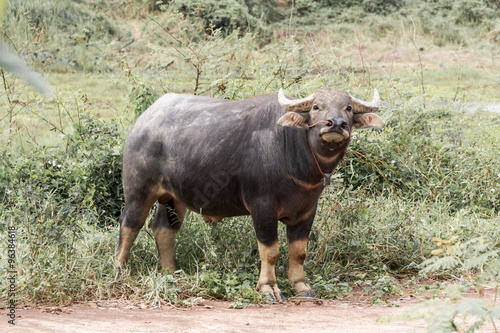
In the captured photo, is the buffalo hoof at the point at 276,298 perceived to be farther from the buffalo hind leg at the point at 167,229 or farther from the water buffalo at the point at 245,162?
the buffalo hind leg at the point at 167,229

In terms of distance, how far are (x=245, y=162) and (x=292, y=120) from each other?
1.66ft

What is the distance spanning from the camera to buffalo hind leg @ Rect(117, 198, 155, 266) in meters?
5.21

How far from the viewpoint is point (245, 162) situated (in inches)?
187

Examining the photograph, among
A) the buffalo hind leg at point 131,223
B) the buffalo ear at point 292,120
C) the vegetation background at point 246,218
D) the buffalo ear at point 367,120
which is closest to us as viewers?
the buffalo ear at point 292,120

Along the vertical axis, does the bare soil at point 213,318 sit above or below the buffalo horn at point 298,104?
below

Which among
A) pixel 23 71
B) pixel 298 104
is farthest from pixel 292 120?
pixel 23 71

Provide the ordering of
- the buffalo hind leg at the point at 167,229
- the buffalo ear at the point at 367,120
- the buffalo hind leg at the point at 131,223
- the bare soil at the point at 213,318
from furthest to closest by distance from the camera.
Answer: the buffalo hind leg at the point at 167,229
the buffalo hind leg at the point at 131,223
the buffalo ear at the point at 367,120
the bare soil at the point at 213,318

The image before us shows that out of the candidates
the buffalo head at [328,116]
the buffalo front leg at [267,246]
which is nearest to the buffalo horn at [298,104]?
the buffalo head at [328,116]

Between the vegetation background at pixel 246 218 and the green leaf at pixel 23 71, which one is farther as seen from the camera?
the vegetation background at pixel 246 218

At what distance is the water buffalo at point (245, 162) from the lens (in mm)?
4559

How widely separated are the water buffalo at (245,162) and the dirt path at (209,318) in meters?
0.37

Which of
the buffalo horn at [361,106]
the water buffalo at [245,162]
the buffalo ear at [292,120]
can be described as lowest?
the water buffalo at [245,162]

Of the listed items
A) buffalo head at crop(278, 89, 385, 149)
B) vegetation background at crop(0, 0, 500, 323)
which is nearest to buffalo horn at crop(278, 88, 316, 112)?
buffalo head at crop(278, 89, 385, 149)

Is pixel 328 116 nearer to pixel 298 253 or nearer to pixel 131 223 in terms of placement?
pixel 298 253
